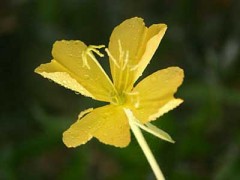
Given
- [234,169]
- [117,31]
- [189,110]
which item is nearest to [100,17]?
[189,110]

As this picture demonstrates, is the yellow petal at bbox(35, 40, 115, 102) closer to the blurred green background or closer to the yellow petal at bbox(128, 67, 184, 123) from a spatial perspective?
the yellow petal at bbox(128, 67, 184, 123)

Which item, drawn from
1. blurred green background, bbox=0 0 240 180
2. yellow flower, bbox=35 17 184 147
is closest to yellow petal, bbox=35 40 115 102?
yellow flower, bbox=35 17 184 147

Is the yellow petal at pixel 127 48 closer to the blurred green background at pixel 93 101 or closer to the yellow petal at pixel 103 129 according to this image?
the yellow petal at pixel 103 129

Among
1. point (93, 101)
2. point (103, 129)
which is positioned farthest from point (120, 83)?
point (93, 101)

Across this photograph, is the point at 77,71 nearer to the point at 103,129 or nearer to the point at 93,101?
the point at 103,129

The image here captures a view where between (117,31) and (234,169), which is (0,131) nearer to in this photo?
(234,169)

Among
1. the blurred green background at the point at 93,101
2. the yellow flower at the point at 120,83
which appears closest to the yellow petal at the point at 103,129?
the yellow flower at the point at 120,83
